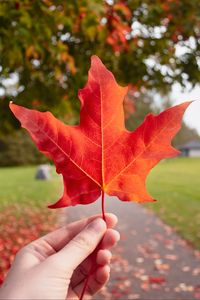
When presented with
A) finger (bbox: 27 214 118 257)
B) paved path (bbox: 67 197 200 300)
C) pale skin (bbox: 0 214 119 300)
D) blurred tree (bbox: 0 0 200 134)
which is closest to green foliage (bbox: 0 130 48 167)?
paved path (bbox: 67 197 200 300)

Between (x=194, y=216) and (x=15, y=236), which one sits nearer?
(x=15, y=236)

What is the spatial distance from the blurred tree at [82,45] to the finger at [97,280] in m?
2.50

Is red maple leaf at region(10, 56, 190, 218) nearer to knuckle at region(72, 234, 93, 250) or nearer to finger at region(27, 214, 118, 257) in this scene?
knuckle at region(72, 234, 93, 250)

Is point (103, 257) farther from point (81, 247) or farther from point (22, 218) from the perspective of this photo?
point (22, 218)

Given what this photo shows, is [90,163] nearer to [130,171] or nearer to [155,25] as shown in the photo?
[130,171]

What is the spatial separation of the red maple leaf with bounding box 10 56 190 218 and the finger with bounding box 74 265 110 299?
35 centimetres

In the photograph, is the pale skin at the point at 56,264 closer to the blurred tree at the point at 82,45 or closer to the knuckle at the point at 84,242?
the knuckle at the point at 84,242

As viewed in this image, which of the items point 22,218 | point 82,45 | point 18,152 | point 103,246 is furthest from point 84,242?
point 18,152

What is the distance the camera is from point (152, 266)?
6.29m

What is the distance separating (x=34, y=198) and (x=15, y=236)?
5.90m

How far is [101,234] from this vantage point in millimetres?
1108

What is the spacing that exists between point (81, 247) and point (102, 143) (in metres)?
0.30

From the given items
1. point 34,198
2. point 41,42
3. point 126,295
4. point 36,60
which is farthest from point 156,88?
point 34,198

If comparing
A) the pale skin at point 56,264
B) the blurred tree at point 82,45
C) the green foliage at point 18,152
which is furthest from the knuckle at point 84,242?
the green foliage at point 18,152
